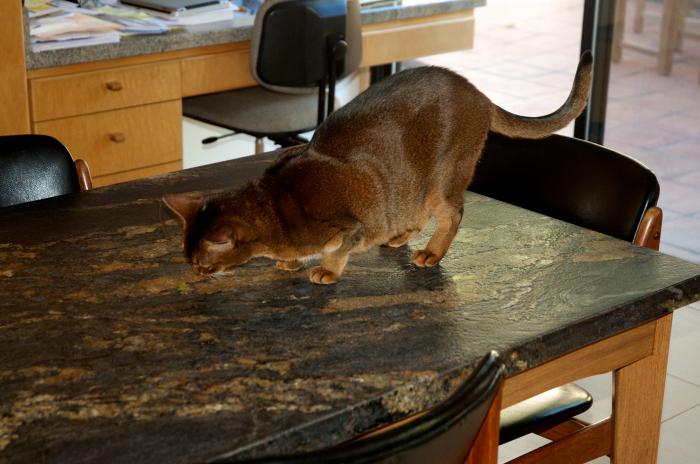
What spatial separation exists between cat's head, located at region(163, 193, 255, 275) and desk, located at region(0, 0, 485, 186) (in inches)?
67.7

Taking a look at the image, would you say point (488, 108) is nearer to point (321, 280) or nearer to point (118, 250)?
point (321, 280)

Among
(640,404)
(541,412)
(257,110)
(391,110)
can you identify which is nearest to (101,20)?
(257,110)

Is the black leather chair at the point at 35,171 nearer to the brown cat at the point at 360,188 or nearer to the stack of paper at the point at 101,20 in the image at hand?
the brown cat at the point at 360,188

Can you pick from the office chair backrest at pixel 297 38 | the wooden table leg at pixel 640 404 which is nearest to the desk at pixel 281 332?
the wooden table leg at pixel 640 404

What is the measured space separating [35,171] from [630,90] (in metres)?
2.58

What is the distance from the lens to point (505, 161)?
2.23 meters

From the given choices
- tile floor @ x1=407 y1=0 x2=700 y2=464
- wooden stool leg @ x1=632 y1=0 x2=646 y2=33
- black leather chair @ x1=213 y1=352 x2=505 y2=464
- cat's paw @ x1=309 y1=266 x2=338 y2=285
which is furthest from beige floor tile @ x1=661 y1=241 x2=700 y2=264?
black leather chair @ x1=213 y1=352 x2=505 y2=464

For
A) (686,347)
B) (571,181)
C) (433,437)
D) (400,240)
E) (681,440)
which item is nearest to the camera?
(433,437)

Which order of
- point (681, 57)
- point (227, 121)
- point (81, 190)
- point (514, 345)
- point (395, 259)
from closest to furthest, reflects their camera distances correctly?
point (514, 345)
point (395, 259)
point (81, 190)
point (227, 121)
point (681, 57)

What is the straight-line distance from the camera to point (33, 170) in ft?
7.04

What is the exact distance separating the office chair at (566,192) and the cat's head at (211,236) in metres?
0.64

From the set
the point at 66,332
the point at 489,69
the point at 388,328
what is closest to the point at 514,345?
the point at 388,328

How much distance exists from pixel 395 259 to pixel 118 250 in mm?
480

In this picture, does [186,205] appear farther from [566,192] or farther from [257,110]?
[257,110]
